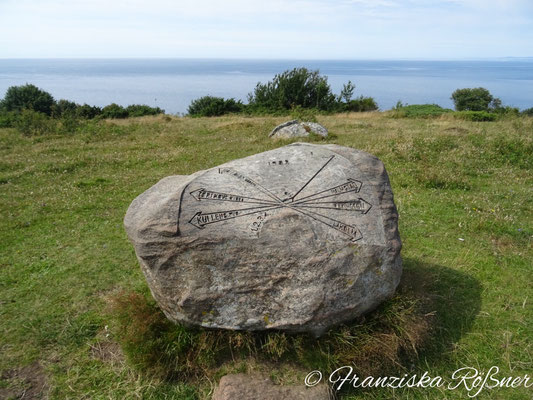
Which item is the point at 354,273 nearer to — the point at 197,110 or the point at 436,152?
the point at 436,152

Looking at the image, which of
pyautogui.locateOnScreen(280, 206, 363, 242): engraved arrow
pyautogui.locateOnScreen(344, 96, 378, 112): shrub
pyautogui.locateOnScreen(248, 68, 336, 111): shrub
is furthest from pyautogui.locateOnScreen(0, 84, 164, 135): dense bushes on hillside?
pyautogui.locateOnScreen(280, 206, 363, 242): engraved arrow

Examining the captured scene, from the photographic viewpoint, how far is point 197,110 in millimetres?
35375

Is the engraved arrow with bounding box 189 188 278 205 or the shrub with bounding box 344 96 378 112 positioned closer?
the engraved arrow with bounding box 189 188 278 205

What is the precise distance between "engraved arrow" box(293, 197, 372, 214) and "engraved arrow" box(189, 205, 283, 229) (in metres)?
0.52

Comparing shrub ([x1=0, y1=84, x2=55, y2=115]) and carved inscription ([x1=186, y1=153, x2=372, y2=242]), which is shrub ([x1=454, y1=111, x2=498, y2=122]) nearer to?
carved inscription ([x1=186, y1=153, x2=372, y2=242])

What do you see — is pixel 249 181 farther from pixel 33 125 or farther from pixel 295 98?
pixel 295 98

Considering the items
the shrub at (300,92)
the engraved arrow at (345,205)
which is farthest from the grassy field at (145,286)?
the shrub at (300,92)

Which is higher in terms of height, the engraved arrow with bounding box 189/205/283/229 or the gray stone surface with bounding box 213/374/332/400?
the engraved arrow with bounding box 189/205/283/229

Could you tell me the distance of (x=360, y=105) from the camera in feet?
119

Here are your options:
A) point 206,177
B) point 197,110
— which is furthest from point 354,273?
point 197,110

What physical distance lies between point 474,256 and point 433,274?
4.25ft

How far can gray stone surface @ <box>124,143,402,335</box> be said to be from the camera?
15.0 ft

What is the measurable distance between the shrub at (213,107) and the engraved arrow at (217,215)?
2831 centimetres

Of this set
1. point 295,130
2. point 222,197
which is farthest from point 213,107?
point 222,197
